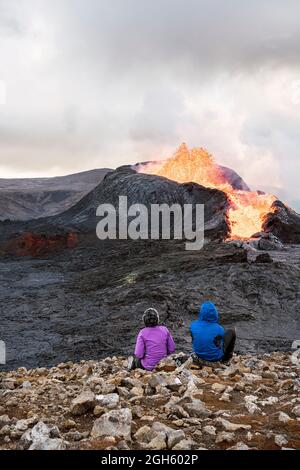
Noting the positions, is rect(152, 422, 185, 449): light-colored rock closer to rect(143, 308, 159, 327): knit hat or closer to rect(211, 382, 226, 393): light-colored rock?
rect(211, 382, 226, 393): light-colored rock

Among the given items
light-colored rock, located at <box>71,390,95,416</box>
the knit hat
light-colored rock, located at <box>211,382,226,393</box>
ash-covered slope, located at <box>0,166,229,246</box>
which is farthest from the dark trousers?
ash-covered slope, located at <box>0,166,229,246</box>

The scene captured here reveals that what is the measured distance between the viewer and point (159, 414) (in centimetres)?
592

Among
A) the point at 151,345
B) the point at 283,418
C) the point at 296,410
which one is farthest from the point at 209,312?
the point at 283,418

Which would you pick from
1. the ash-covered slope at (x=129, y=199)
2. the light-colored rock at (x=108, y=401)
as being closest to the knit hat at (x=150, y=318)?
Result: the light-colored rock at (x=108, y=401)

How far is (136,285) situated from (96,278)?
4672 mm

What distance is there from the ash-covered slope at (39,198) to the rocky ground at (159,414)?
80.0 metres

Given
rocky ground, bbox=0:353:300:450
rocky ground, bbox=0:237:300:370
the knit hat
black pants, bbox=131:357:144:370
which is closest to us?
rocky ground, bbox=0:353:300:450

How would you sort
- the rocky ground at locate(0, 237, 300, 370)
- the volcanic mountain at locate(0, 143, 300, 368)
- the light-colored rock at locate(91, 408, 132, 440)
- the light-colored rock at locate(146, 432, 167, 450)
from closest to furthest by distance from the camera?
the light-colored rock at locate(146, 432, 167, 450), the light-colored rock at locate(91, 408, 132, 440), the rocky ground at locate(0, 237, 300, 370), the volcanic mountain at locate(0, 143, 300, 368)

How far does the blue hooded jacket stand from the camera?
9.48 m

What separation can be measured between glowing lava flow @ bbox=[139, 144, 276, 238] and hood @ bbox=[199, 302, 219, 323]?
3535cm

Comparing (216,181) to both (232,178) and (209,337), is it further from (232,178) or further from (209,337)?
(209,337)

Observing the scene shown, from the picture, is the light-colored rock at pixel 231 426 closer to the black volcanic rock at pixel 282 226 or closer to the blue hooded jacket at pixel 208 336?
the blue hooded jacket at pixel 208 336
